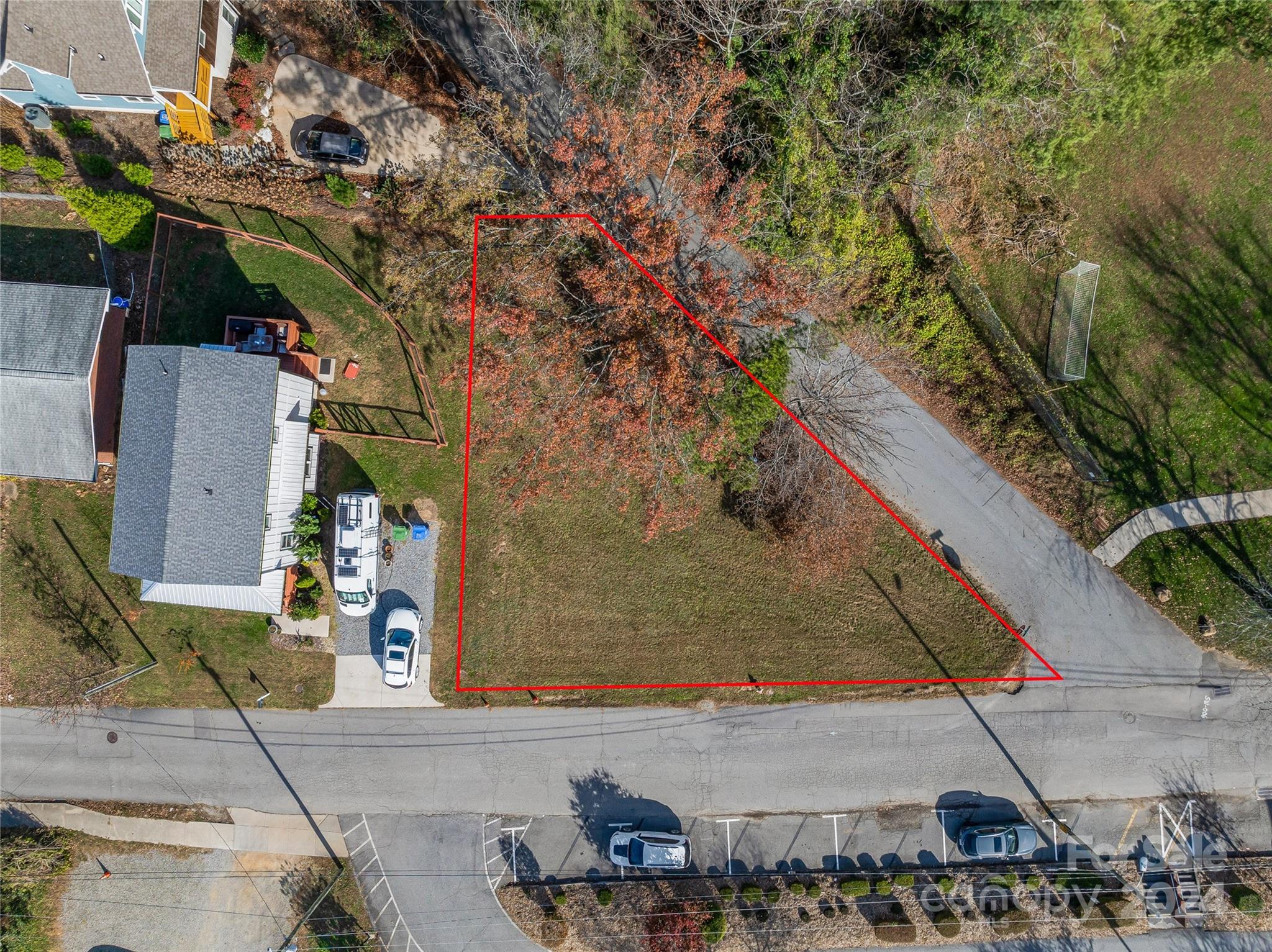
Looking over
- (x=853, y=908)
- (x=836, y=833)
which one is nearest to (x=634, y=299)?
(x=836, y=833)

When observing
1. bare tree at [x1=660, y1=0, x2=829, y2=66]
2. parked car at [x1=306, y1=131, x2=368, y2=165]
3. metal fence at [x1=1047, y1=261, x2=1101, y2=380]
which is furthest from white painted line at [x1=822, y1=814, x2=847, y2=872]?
parked car at [x1=306, y1=131, x2=368, y2=165]

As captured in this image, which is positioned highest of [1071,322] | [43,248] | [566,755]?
[43,248]

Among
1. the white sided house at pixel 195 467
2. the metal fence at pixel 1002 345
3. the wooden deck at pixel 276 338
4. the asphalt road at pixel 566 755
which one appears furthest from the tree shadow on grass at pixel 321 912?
the metal fence at pixel 1002 345

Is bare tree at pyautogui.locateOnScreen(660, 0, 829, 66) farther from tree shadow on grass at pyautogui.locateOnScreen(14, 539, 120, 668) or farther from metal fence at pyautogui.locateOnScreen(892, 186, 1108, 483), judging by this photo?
tree shadow on grass at pyautogui.locateOnScreen(14, 539, 120, 668)

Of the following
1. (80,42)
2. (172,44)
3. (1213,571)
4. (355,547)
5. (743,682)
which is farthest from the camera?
(743,682)

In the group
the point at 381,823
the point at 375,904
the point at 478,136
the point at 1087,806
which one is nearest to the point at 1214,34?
the point at 478,136

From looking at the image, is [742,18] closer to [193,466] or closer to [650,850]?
[193,466]
